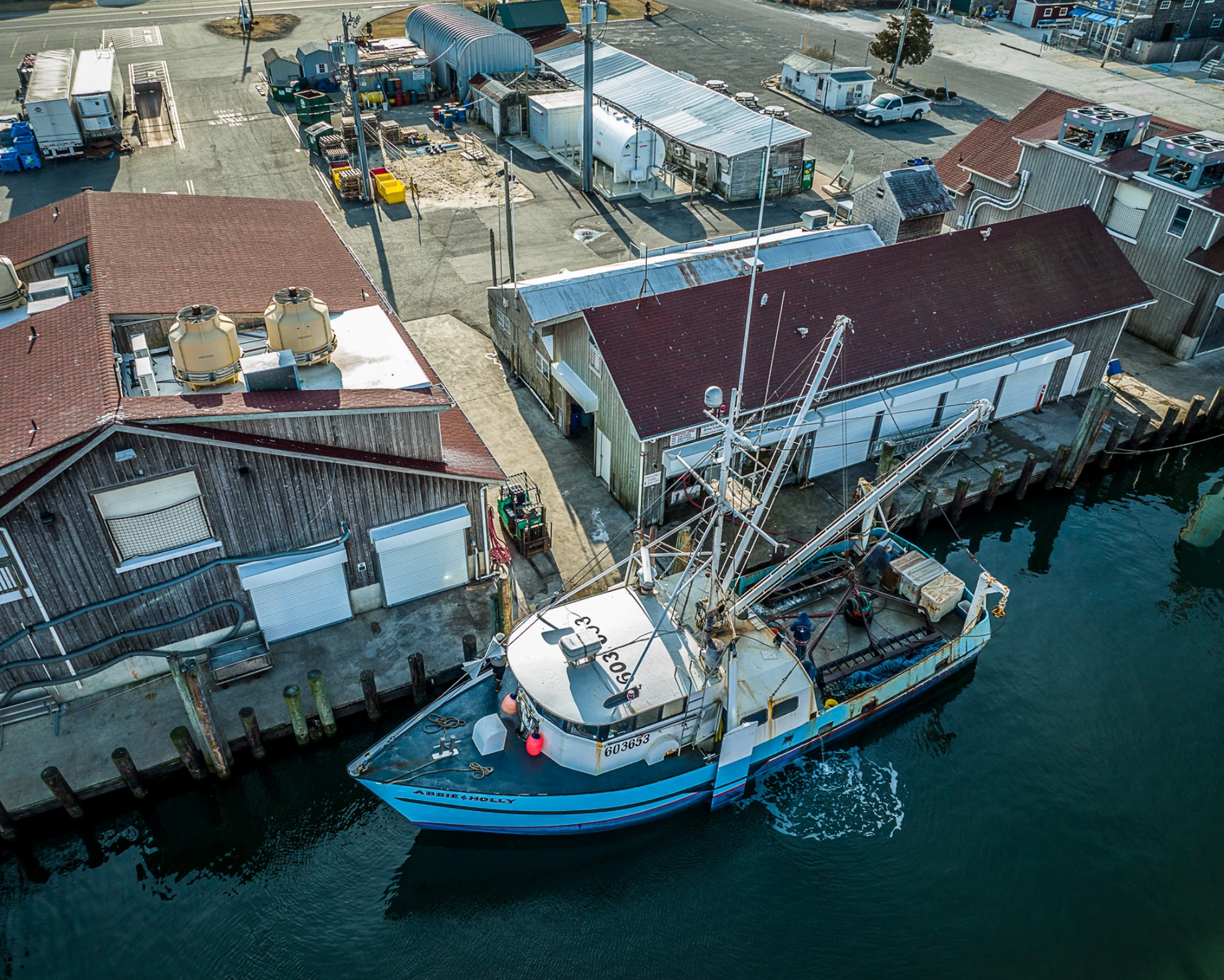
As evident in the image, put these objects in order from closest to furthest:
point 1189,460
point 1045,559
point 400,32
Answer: point 1045,559 → point 1189,460 → point 400,32

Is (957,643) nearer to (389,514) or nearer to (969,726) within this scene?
(969,726)

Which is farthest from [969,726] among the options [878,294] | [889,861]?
[878,294]

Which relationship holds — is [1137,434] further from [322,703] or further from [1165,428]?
[322,703]

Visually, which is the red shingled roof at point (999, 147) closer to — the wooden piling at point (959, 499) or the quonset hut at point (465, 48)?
the wooden piling at point (959, 499)

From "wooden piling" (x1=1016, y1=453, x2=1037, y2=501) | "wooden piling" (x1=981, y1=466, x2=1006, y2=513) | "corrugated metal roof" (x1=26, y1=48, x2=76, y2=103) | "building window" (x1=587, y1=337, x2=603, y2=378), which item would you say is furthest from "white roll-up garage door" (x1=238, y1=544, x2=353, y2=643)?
"corrugated metal roof" (x1=26, y1=48, x2=76, y2=103)

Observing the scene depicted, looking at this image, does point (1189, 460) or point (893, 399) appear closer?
point (893, 399)

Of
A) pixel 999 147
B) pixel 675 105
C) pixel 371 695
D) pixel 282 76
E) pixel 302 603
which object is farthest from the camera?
pixel 282 76

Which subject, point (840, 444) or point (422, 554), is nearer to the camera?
point (422, 554)

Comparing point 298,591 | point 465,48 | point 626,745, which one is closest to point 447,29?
point 465,48
